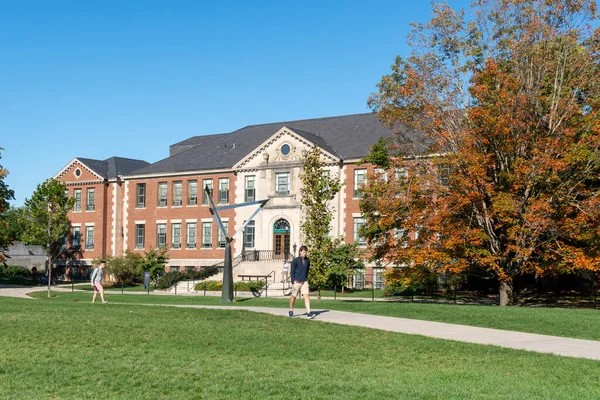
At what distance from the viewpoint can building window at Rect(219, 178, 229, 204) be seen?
53.9 m

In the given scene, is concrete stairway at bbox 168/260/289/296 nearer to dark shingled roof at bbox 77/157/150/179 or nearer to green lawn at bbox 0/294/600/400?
dark shingled roof at bbox 77/157/150/179

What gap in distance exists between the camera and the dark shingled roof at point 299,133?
50156mm

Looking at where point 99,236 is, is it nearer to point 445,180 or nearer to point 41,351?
point 445,180

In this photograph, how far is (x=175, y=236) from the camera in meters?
56.2

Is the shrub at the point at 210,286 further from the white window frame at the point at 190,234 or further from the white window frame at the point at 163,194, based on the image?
the white window frame at the point at 163,194

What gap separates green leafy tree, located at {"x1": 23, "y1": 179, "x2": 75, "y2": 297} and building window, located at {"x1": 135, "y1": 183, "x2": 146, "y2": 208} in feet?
16.9

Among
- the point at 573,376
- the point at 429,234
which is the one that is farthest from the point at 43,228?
the point at 573,376

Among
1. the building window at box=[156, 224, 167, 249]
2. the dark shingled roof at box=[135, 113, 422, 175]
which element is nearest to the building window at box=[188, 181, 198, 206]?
the dark shingled roof at box=[135, 113, 422, 175]

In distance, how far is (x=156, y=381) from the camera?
381 inches

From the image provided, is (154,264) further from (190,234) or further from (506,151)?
(506,151)

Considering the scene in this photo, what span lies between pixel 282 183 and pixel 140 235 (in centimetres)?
1365

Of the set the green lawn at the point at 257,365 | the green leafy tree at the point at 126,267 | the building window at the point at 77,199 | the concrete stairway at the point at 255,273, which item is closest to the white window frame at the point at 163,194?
the green leafy tree at the point at 126,267

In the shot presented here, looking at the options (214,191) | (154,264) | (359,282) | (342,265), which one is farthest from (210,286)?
(214,191)

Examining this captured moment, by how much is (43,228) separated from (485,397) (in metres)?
47.7
